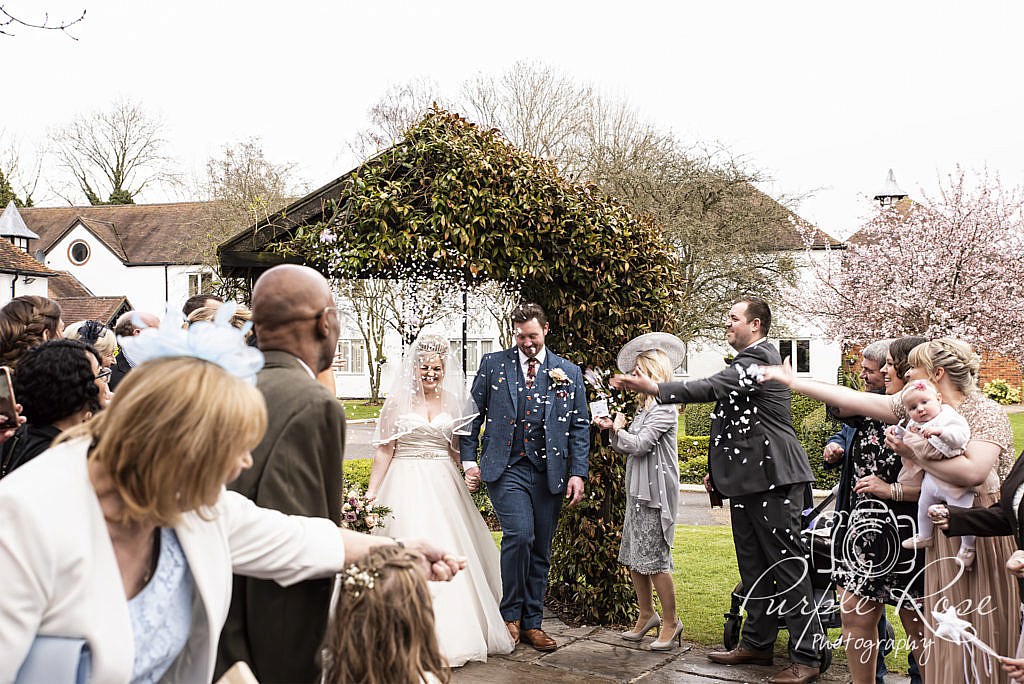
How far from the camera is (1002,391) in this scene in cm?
2688

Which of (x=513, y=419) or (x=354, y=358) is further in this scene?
(x=354, y=358)

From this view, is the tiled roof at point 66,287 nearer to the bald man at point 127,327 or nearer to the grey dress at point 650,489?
the bald man at point 127,327

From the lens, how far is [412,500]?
6234 mm

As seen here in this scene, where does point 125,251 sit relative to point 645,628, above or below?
above

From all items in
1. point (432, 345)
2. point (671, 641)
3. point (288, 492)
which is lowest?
point (671, 641)

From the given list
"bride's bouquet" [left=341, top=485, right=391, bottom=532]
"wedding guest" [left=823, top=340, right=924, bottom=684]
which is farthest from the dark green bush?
"bride's bouquet" [left=341, top=485, right=391, bottom=532]

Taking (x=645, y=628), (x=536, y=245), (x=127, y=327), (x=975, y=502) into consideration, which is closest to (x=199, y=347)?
(x=975, y=502)

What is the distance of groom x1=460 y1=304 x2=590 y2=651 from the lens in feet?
20.7

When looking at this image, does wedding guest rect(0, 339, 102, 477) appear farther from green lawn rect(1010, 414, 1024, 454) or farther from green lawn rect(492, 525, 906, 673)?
green lawn rect(1010, 414, 1024, 454)

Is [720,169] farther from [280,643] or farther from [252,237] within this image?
[280,643]

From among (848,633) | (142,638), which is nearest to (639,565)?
(848,633)

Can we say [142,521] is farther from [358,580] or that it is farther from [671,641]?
[671,641]

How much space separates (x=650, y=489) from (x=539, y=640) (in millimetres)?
1343

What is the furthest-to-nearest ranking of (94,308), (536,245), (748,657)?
(94,308) < (536,245) < (748,657)
